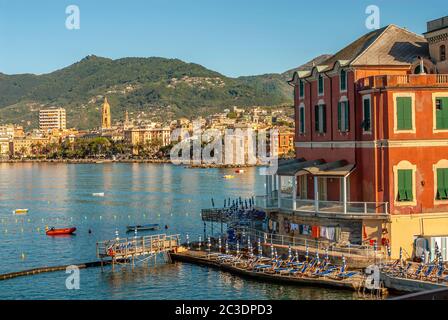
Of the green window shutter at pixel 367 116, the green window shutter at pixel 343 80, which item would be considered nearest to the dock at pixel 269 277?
the green window shutter at pixel 367 116

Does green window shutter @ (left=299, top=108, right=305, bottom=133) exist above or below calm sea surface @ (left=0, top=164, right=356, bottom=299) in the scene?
above

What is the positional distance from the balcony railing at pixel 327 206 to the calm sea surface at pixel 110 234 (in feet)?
15.0

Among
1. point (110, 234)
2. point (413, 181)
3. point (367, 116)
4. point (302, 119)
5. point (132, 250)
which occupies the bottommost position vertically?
point (110, 234)

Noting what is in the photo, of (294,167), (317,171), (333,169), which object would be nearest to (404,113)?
(333,169)

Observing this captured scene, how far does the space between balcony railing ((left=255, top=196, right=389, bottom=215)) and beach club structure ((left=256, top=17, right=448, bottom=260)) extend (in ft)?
0.18

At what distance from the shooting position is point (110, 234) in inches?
2515

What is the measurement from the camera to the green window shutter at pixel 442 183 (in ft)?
115

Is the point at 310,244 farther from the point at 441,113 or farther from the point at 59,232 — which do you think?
the point at 59,232

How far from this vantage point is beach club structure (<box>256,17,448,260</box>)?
112ft

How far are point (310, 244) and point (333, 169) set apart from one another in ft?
13.6

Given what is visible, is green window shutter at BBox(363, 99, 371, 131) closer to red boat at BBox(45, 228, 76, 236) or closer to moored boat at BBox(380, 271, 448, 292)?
moored boat at BBox(380, 271, 448, 292)

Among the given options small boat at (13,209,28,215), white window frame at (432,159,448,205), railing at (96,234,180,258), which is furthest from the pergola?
small boat at (13,209,28,215)
